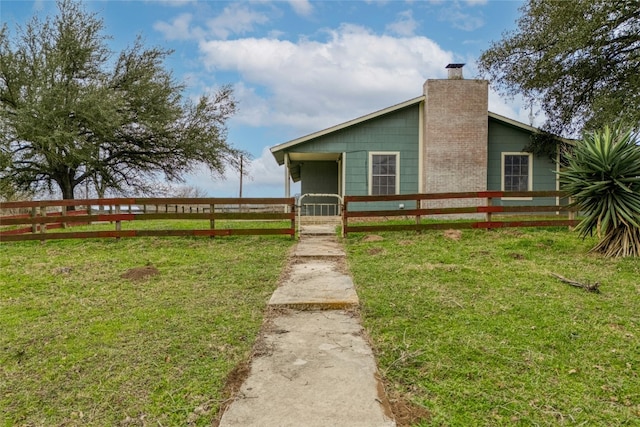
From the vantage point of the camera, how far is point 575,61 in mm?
12625

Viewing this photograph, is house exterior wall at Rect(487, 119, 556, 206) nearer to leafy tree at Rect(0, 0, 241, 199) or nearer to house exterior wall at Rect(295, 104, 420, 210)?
house exterior wall at Rect(295, 104, 420, 210)

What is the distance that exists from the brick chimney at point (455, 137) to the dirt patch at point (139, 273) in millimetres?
9526

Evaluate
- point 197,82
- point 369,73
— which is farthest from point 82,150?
point 369,73

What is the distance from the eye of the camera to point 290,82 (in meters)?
16.2

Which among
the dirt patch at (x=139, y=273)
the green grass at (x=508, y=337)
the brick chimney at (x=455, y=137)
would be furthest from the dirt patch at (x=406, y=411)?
the brick chimney at (x=455, y=137)

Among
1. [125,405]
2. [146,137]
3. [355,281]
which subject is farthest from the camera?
[146,137]

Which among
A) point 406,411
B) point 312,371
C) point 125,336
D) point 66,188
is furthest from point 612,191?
point 66,188

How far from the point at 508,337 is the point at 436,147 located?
10485 millimetres

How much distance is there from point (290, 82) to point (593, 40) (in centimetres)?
1046

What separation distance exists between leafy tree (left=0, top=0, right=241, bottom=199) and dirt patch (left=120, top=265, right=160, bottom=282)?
32.8ft

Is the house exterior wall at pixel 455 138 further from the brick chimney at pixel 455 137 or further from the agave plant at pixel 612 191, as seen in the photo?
the agave plant at pixel 612 191

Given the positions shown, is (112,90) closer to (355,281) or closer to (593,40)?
(355,281)

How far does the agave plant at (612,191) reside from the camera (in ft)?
20.8

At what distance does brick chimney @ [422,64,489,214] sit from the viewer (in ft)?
43.0
